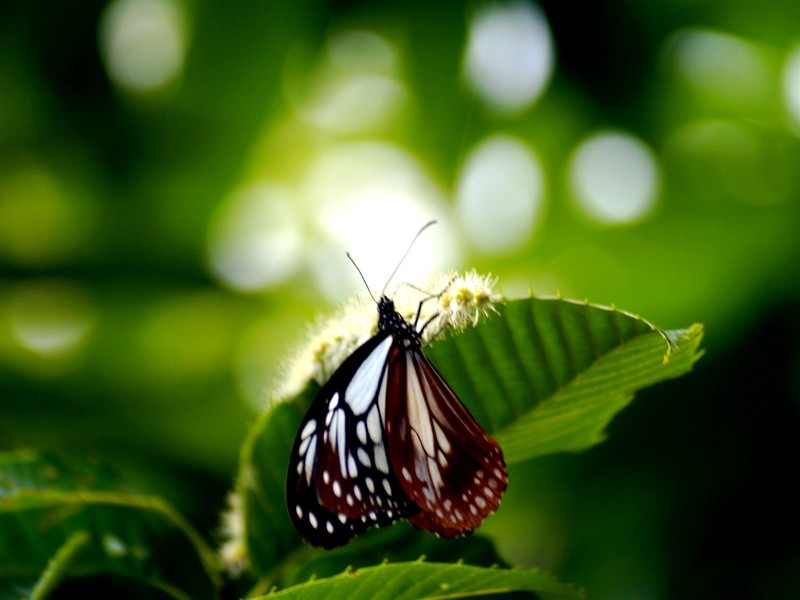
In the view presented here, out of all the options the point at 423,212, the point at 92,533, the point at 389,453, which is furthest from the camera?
the point at 423,212

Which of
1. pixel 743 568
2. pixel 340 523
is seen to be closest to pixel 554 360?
pixel 340 523

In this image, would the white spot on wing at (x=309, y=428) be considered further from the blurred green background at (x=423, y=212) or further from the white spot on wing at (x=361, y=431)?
the blurred green background at (x=423, y=212)

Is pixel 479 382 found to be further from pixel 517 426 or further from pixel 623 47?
pixel 623 47

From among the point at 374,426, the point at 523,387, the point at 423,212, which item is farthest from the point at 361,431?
the point at 423,212

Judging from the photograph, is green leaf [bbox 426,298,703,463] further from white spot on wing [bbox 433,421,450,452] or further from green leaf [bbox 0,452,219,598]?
green leaf [bbox 0,452,219,598]

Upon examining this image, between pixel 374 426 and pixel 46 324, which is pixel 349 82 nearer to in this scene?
pixel 46 324

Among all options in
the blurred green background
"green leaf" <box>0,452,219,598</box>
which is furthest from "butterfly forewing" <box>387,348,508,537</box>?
the blurred green background
